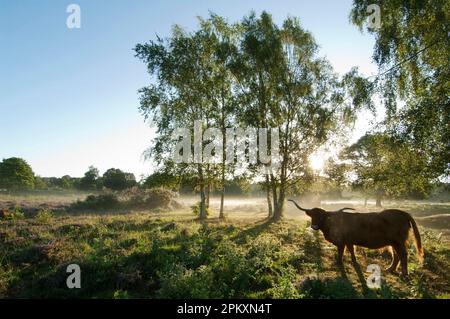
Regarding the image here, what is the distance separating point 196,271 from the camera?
34.0ft

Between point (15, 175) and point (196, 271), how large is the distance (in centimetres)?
7659

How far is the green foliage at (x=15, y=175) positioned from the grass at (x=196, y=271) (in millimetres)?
67114

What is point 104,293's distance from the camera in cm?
936

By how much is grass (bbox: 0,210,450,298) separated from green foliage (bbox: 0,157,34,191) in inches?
2642

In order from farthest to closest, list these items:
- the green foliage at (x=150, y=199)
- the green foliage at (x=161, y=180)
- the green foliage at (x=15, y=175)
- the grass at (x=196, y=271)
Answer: the green foliage at (x=15, y=175) → the green foliage at (x=150, y=199) → the green foliage at (x=161, y=180) → the grass at (x=196, y=271)

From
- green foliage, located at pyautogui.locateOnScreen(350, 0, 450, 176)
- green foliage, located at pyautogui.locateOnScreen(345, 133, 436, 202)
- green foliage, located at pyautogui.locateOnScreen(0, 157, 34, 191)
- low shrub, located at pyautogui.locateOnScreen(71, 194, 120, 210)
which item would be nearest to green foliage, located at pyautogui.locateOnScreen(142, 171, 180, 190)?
low shrub, located at pyautogui.locateOnScreen(71, 194, 120, 210)

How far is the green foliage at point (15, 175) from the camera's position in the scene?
7262 centimetres

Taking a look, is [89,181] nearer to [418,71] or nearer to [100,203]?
[100,203]

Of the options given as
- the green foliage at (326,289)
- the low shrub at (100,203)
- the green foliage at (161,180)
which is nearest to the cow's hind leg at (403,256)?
the green foliage at (326,289)

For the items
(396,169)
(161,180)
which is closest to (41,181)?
(161,180)

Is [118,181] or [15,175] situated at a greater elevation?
[15,175]

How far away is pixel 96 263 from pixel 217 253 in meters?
4.14

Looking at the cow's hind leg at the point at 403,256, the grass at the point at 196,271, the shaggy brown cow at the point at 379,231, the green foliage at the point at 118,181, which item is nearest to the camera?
the grass at the point at 196,271

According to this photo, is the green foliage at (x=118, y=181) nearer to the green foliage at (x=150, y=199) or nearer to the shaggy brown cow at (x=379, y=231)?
the green foliage at (x=150, y=199)
